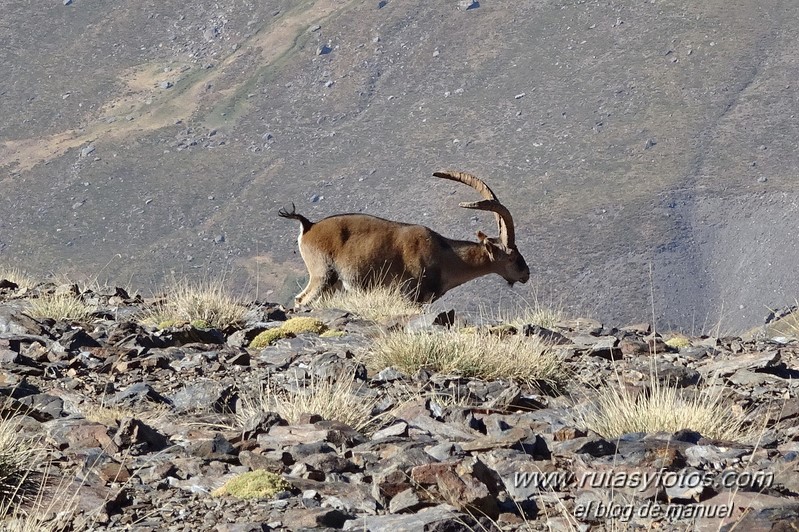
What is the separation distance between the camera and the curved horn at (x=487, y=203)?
637 inches

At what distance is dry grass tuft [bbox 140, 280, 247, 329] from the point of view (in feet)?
39.5

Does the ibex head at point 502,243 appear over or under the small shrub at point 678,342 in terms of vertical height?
under

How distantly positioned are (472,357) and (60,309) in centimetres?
453

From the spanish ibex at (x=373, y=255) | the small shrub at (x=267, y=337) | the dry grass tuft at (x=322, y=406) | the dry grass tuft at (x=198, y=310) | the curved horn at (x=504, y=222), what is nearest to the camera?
the dry grass tuft at (x=322, y=406)

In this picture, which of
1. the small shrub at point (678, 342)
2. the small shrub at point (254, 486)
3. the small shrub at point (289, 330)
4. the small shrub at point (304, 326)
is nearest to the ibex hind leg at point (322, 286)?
the small shrub at point (289, 330)

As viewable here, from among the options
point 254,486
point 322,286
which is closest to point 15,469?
point 254,486

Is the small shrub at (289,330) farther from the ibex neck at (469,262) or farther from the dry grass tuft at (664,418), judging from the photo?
the ibex neck at (469,262)

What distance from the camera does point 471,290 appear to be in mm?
92438

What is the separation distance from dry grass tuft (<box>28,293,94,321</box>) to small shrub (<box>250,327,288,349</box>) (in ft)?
6.44

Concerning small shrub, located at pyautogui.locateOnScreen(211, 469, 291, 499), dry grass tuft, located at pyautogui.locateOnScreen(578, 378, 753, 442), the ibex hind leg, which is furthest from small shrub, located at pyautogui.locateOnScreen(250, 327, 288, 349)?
the ibex hind leg

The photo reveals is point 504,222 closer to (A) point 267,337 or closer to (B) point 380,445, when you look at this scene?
(A) point 267,337

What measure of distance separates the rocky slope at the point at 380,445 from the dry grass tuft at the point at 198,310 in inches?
64.2

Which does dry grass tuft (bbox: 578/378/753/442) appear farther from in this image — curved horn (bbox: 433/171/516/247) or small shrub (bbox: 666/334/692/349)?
curved horn (bbox: 433/171/516/247)

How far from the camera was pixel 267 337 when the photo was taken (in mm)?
10641
